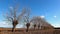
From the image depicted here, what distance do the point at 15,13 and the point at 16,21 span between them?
1914 millimetres

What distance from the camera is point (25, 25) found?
21.5 m

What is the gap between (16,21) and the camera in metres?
17.2

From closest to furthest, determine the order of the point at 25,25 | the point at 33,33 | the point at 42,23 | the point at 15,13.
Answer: the point at 33,33, the point at 15,13, the point at 25,25, the point at 42,23

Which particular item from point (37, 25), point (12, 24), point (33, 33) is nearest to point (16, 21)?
point (12, 24)

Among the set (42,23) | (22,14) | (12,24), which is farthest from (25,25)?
(42,23)

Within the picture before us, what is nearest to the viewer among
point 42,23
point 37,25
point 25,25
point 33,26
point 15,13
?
point 15,13

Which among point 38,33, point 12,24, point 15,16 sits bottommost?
point 38,33

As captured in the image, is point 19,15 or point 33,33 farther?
point 19,15

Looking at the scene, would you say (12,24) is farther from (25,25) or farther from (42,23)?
(42,23)

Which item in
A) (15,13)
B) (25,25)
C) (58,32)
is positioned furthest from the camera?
(25,25)

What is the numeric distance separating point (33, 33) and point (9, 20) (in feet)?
17.0

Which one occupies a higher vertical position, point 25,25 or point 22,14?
point 22,14

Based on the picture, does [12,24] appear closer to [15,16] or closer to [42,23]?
[15,16]

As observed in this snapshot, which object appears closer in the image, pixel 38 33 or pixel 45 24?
pixel 38 33
